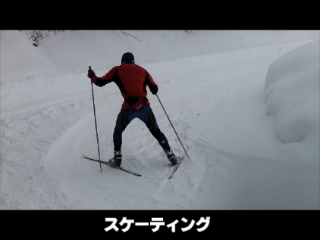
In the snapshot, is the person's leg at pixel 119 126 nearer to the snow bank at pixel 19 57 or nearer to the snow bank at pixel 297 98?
the snow bank at pixel 297 98

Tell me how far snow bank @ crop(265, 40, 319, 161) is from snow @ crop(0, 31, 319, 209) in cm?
2

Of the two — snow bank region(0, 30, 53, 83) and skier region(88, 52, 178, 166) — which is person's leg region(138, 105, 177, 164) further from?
snow bank region(0, 30, 53, 83)

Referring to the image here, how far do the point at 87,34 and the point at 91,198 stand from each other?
39.0 feet

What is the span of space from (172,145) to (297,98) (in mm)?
2426

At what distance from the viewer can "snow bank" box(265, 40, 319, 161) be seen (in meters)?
4.18

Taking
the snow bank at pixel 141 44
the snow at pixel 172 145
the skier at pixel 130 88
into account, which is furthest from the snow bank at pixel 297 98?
the snow bank at pixel 141 44

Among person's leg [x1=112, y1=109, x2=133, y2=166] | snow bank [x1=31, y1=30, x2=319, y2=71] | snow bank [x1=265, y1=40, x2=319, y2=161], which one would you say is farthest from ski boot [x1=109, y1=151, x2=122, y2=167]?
snow bank [x1=31, y1=30, x2=319, y2=71]

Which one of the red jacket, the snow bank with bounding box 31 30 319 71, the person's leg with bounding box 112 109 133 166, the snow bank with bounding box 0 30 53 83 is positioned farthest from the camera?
the snow bank with bounding box 31 30 319 71

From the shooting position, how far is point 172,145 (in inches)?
245

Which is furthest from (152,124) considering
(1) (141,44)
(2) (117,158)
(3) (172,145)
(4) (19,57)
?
(1) (141,44)

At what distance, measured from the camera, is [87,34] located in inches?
591

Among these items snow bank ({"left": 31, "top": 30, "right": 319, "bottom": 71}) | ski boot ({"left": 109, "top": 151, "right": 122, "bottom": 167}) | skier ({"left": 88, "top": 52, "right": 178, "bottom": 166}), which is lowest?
ski boot ({"left": 109, "top": 151, "right": 122, "bottom": 167})

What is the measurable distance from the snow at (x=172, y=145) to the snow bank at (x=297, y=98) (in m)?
0.02
